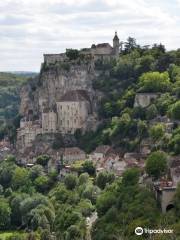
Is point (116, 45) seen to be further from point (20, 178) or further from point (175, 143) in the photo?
point (175, 143)

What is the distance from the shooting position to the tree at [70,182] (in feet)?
217

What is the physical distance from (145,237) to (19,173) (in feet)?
116

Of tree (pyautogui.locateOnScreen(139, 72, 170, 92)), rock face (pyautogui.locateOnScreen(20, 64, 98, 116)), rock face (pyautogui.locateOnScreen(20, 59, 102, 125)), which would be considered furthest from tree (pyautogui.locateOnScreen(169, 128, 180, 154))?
rock face (pyautogui.locateOnScreen(20, 64, 98, 116))

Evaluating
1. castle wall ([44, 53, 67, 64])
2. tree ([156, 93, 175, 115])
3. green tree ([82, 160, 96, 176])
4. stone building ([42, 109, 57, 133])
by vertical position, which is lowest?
green tree ([82, 160, 96, 176])

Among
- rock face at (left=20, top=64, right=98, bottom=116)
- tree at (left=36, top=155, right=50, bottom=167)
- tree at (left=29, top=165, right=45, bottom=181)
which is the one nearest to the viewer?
tree at (left=29, top=165, right=45, bottom=181)

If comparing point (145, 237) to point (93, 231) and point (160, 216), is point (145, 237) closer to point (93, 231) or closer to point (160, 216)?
point (160, 216)

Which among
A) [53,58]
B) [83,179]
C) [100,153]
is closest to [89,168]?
[100,153]

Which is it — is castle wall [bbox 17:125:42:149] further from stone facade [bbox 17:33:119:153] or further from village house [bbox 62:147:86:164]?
village house [bbox 62:147:86:164]

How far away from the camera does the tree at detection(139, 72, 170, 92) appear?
257ft

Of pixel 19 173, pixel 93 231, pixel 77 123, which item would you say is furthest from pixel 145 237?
pixel 77 123

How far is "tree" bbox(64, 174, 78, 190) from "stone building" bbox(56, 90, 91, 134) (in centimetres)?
1786

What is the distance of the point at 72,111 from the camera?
8512 centimetres

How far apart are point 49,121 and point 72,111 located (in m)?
3.29

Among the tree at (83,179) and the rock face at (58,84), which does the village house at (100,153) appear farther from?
the rock face at (58,84)
